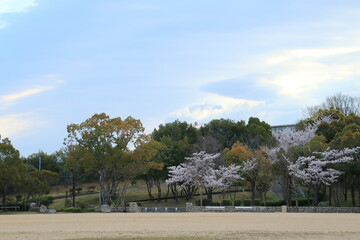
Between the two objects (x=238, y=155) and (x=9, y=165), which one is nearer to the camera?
(x=238, y=155)

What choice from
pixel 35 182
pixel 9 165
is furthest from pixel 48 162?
pixel 9 165

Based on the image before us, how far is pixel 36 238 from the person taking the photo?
21688mm

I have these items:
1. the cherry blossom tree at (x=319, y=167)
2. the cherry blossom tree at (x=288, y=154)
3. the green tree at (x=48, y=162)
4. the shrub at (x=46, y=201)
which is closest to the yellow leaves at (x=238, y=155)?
the cherry blossom tree at (x=288, y=154)

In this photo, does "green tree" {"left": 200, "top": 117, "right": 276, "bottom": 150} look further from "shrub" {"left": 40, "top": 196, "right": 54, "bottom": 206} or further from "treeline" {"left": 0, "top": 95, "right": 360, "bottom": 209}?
"shrub" {"left": 40, "top": 196, "right": 54, "bottom": 206}

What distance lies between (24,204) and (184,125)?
31151 millimetres

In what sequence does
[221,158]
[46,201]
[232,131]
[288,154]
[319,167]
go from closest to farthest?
1. [319,167]
2. [288,154]
3. [221,158]
4. [46,201]
5. [232,131]

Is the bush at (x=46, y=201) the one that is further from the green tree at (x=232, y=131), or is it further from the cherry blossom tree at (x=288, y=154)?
the cherry blossom tree at (x=288, y=154)

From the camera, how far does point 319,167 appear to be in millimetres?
47500

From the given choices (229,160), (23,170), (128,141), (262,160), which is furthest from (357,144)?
(23,170)

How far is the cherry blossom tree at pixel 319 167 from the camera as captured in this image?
4641 cm

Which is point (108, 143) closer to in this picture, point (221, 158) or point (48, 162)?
point (221, 158)

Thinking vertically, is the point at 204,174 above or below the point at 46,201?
above

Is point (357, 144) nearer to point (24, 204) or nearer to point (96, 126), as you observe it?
point (96, 126)

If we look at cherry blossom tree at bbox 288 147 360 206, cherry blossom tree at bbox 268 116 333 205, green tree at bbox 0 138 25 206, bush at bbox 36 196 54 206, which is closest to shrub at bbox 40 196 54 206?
bush at bbox 36 196 54 206
